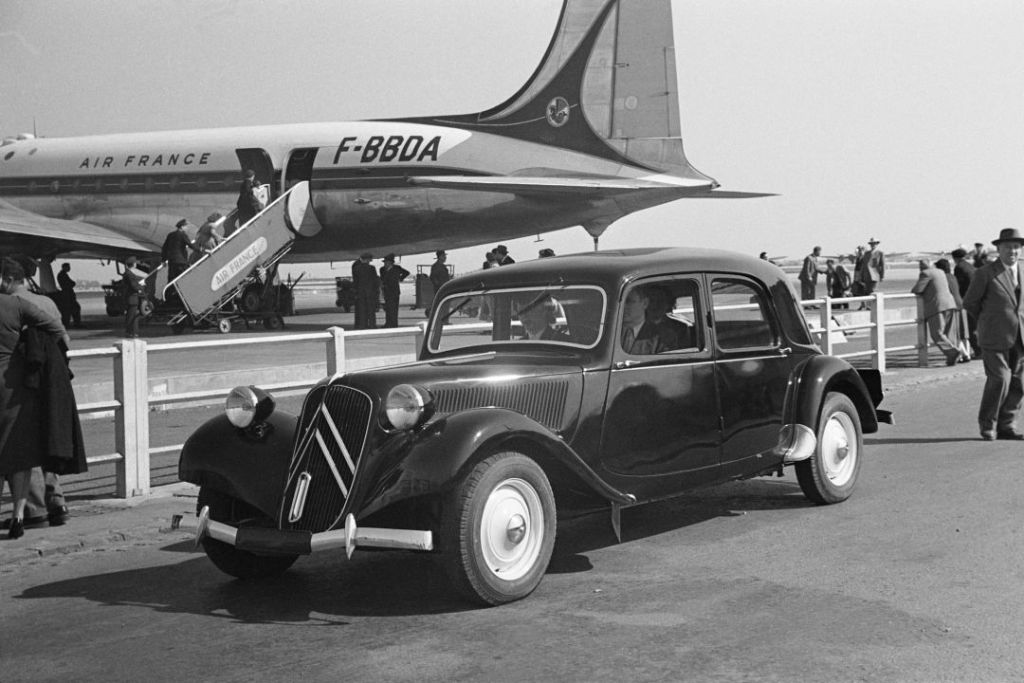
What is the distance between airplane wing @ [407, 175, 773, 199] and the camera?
1020 inches

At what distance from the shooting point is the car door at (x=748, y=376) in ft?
24.0

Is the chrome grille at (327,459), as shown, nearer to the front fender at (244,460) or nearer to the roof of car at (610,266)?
the front fender at (244,460)

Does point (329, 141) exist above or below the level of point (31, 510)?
above

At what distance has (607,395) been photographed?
6.58 meters

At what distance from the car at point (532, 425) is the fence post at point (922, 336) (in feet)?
36.2

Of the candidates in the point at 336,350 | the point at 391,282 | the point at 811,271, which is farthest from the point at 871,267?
the point at 336,350

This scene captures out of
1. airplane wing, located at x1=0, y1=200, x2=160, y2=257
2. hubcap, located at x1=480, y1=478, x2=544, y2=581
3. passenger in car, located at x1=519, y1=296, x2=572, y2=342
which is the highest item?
airplane wing, located at x1=0, y1=200, x2=160, y2=257

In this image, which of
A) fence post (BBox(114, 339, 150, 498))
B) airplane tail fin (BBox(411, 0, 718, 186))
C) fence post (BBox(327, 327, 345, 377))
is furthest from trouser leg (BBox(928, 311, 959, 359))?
fence post (BBox(114, 339, 150, 498))

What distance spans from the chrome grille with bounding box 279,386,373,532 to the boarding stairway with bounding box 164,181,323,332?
2016 cm

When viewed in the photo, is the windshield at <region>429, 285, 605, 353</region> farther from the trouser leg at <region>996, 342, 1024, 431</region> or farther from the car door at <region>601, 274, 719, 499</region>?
the trouser leg at <region>996, 342, 1024, 431</region>

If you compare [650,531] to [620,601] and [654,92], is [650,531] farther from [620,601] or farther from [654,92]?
[654,92]

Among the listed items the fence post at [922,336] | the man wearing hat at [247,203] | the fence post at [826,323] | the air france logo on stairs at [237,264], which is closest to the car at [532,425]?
the fence post at [826,323]

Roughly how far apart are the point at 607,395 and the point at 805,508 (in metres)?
2.19

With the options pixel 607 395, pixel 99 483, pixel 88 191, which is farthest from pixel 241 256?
pixel 607 395
